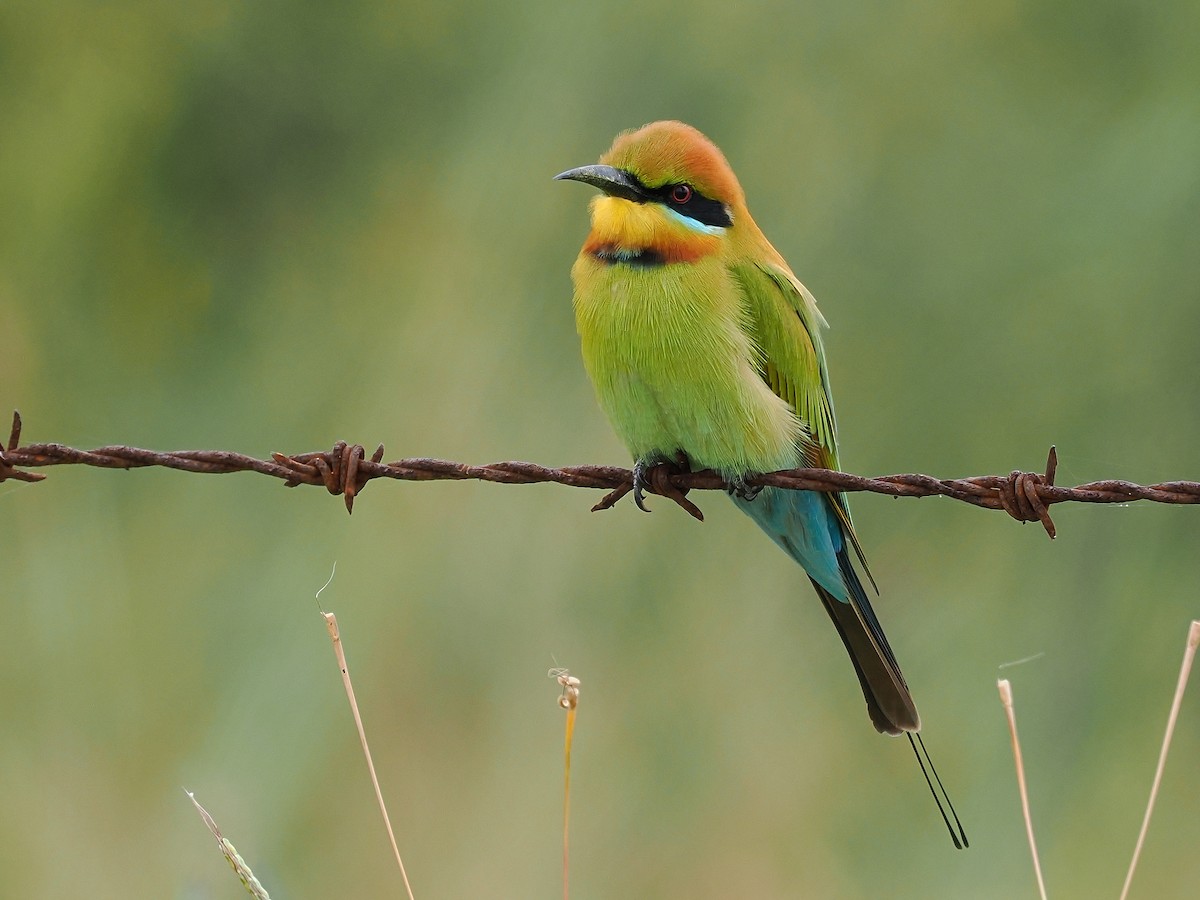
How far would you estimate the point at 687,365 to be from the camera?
2.62m

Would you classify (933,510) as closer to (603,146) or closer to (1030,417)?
(1030,417)

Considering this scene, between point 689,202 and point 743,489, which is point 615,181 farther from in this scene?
point 743,489

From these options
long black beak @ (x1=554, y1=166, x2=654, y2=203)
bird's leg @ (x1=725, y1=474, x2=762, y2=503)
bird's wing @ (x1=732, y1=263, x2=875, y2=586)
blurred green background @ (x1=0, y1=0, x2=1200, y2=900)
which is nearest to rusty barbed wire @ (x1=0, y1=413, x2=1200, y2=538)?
bird's leg @ (x1=725, y1=474, x2=762, y2=503)

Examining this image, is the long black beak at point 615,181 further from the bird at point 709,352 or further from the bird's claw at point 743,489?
the bird's claw at point 743,489

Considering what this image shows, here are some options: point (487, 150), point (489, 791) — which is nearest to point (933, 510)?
point (489, 791)

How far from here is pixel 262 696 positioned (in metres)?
3.61

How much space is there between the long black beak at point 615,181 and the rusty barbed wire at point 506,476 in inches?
28.8

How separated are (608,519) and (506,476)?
1616mm

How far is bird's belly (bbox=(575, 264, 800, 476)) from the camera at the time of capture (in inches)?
103

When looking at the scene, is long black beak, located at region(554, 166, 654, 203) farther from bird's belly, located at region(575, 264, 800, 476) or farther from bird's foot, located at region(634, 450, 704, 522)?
bird's foot, located at region(634, 450, 704, 522)

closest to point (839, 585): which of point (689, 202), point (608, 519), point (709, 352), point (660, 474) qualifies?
point (660, 474)

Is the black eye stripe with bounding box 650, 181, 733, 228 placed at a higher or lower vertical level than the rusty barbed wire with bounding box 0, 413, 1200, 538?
higher

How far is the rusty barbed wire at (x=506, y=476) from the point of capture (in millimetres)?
1899

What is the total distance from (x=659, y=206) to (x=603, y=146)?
4.57 ft
